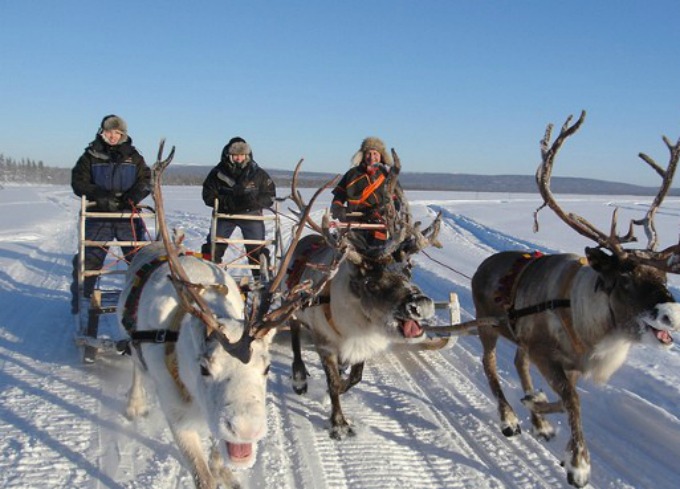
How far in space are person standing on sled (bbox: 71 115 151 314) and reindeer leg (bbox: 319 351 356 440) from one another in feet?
10.8

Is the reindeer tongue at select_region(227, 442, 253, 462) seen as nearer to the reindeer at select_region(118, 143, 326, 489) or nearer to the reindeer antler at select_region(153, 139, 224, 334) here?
the reindeer at select_region(118, 143, 326, 489)

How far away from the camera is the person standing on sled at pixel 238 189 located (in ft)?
27.1

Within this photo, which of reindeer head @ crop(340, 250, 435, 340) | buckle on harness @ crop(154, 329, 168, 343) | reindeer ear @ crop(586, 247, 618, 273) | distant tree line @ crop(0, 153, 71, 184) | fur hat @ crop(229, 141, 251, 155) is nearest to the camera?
buckle on harness @ crop(154, 329, 168, 343)

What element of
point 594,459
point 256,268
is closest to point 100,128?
point 256,268

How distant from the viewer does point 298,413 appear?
5.49m

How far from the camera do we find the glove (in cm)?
803

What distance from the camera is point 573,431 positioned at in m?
4.35

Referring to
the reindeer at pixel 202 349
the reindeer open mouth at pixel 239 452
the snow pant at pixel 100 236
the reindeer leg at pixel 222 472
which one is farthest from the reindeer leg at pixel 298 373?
the reindeer open mouth at pixel 239 452

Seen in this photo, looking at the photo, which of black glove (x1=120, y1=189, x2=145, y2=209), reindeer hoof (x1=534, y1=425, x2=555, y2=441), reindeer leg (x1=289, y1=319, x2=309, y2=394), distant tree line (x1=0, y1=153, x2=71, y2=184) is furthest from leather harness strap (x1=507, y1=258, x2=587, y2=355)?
distant tree line (x1=0, y1=153, x2=71, y2=184)

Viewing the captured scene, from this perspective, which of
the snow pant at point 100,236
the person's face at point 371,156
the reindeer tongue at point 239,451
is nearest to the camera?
the reindeer tongue at point 239,451

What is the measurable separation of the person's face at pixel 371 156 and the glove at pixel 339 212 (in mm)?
813

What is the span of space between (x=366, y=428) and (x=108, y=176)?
468 centimetres

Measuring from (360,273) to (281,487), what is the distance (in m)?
1.97

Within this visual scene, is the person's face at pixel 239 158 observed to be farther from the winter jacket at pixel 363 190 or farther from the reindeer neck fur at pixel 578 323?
the reindeer neck fur at pixel 578 323
